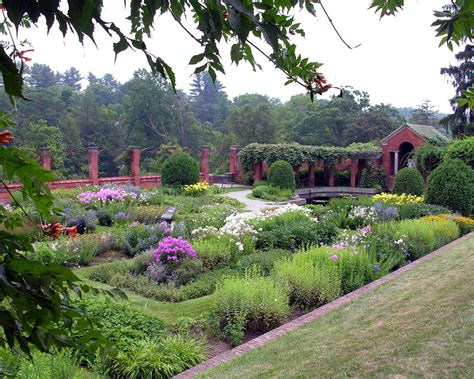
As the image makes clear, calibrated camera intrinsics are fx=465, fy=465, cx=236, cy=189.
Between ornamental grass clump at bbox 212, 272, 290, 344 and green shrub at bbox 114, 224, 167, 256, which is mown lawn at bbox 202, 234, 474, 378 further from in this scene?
green shrub at bbox 114, 224, 167, 256

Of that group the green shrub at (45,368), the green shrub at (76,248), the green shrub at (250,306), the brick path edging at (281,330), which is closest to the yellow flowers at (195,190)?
the green shrub at (76,248)

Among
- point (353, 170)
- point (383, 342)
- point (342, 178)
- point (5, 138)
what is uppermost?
point (5, 138)

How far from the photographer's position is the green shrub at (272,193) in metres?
22.4

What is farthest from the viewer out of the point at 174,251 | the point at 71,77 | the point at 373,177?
the point at 71,77

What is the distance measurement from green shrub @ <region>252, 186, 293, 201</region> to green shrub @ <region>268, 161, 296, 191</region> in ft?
1.67

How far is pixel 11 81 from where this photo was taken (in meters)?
0.99

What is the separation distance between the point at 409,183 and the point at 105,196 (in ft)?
40.6

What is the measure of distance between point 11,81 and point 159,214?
12698 millimetres

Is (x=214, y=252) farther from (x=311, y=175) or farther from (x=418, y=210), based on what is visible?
(x=311, y=175)

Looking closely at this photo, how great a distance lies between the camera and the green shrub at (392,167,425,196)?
19.5m

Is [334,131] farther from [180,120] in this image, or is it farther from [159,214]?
[159,214]

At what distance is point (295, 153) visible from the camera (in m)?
28.0

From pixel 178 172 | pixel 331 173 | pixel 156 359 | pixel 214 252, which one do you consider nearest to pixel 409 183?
pixel 178 172

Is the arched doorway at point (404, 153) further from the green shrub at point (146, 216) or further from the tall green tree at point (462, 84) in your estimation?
the green shrub at point (146, 216)
